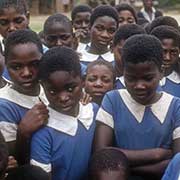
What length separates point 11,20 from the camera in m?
3.61

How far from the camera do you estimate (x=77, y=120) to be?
263cm

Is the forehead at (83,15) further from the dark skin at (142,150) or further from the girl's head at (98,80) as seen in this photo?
the dark skin at (142,150)

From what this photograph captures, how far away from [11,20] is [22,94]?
107cm

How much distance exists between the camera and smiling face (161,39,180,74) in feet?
12.2

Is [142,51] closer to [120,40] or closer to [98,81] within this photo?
[98,81]

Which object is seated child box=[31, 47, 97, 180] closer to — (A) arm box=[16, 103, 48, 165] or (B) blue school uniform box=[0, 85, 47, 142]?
(A) arm box=[16, 103, 48, 165]

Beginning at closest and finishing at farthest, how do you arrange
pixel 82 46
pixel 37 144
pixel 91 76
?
1. pixel 37 144
2. pixel 91 76
3. pixel 82 46

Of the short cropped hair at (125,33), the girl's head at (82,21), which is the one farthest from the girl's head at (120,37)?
the girl's head at (82,21)

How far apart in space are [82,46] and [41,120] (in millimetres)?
2517

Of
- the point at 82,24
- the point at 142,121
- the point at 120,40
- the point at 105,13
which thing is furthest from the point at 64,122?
the point at 82,24

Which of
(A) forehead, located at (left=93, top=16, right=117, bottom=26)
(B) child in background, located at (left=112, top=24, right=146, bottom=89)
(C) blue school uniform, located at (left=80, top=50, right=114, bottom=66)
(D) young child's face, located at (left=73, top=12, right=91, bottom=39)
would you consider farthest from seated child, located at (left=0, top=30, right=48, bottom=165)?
(D) young child's face, located at (left=73, top=12, right=91, bottom=39)

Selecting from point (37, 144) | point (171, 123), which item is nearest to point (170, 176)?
point (171, 123)

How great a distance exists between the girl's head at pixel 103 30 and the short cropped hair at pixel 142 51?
5.48 ft

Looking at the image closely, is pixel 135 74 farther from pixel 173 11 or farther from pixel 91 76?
pixel 173 11
